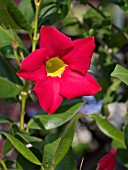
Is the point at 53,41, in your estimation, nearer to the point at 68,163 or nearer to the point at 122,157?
the point at 68,163

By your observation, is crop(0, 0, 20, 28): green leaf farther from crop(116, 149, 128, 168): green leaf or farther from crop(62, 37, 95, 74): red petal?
crop(116, 149, 128, 168): green leaf

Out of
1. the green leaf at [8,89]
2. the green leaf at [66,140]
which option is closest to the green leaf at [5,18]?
the green leaf at [8,89]

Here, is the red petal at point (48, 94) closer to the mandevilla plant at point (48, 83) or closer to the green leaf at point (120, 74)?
the mandevilla plant at point (48, 83)

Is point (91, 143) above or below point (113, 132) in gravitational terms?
below

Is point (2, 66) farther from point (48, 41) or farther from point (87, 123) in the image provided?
point (87, 123)

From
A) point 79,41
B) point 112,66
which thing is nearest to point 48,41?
point 79,41

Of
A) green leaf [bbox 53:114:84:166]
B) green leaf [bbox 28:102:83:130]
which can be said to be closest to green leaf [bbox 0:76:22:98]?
green leaf [bbox 28:102:83:130]
